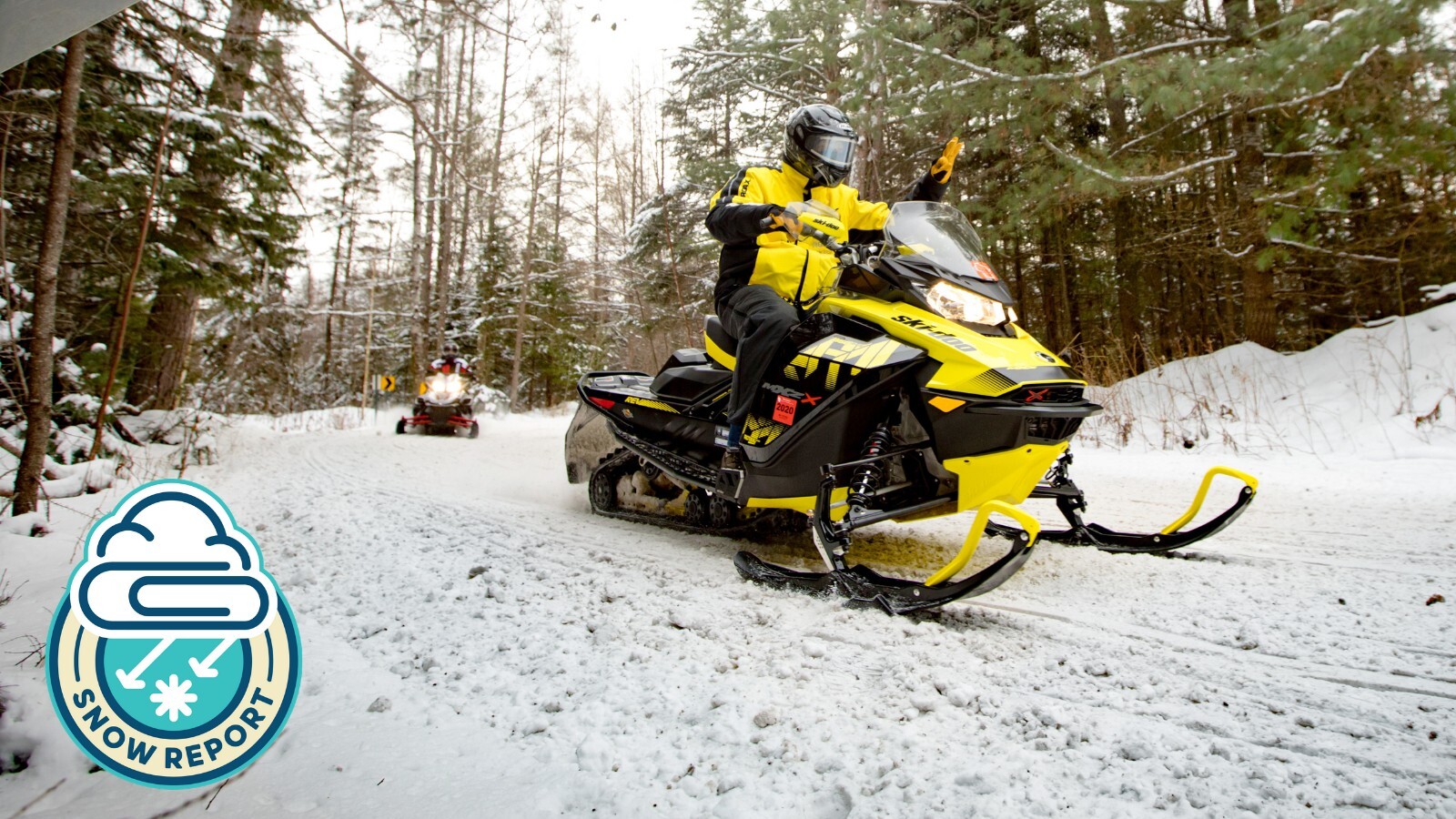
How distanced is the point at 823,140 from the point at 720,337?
981 millimetres

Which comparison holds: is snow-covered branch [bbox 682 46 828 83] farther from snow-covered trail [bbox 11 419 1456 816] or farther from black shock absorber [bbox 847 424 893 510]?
snow-covered trail [bbox 11 419 1456 816]

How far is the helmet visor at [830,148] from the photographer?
9.70ft

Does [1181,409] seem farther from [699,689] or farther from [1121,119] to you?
[699,689]

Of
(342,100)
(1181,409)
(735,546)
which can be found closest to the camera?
(735,546)

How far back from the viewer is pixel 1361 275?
9.33 m

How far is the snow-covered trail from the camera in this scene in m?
1.21

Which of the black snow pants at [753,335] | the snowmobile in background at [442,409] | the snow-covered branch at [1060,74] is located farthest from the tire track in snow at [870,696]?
the snowmobile in background at [442,409]

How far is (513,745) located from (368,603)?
3.74 ft

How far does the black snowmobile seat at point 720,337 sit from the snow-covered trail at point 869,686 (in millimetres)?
964

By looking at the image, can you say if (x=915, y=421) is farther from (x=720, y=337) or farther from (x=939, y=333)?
(x=720, y=337)

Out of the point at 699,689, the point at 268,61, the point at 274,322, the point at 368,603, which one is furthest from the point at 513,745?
the point at 274,322

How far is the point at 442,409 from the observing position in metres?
9.90

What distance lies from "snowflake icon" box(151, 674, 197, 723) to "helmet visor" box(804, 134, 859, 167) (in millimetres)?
2724

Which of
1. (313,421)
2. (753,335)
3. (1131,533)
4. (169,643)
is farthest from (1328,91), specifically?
(313,421)
